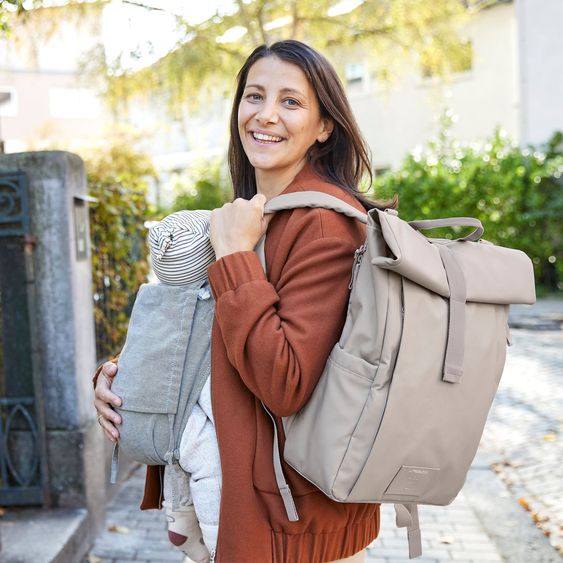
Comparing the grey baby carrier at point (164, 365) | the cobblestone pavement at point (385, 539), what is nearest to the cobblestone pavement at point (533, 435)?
the cobblestone pavement at point (385, 539)

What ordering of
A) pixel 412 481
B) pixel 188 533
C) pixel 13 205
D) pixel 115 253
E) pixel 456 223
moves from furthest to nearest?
pixel 115 253, pixel 13 205, pixel 188 533, pixel 456 223, pixel 412 481

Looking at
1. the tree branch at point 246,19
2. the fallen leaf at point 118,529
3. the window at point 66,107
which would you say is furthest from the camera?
the window at point 66,107

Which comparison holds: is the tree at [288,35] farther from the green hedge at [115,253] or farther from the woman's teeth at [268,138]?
the woman's teeth at [268,138]

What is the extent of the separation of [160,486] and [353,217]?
2.99 feet

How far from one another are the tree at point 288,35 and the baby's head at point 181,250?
10179 millimetres

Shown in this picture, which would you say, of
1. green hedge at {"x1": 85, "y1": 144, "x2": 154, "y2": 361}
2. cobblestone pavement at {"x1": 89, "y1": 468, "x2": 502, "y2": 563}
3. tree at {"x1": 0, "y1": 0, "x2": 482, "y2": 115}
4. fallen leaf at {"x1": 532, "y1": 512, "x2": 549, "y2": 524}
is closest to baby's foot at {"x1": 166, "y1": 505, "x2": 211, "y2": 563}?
cobblestone pavement at {"x1": 89, "y1": 468, "x2": 502, "y2": 563}

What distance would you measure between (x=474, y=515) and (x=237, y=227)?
352 cm

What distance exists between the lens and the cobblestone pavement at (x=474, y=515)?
13.6 ft

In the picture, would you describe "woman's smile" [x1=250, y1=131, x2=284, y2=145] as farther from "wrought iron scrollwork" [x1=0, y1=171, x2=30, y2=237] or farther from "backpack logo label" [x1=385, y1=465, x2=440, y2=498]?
"wrought iron scrollwork" [x1=0, y1=171, x2=30, y2=237]

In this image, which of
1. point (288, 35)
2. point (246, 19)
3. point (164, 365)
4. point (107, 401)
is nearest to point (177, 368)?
point (164, 365)

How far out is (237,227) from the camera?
1794 mm

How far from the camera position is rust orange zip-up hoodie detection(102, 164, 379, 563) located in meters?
1.66

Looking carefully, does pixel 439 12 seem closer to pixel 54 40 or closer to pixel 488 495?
pixel 54 40

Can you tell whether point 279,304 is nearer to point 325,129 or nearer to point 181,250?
point 181,250
